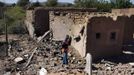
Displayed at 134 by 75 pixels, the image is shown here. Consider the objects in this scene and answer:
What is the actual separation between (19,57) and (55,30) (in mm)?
5863

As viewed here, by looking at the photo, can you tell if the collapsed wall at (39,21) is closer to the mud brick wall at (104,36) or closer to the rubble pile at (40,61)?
the rubble pile at (40,61)

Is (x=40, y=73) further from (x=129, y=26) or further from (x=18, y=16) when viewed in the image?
(x=18, y=16)

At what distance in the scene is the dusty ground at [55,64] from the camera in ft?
49.5

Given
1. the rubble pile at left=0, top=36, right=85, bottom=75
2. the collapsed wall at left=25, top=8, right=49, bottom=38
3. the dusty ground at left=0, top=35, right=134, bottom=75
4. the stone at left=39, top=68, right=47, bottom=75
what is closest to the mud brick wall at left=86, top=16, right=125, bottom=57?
the dusty ground at left=0, top=35, right=134, bottom=75

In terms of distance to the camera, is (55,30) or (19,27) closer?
(55,30)

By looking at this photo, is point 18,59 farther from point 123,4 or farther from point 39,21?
point 123,4

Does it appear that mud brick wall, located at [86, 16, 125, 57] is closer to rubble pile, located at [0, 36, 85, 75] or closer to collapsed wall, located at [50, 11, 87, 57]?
collapsed wall, located at [50, 11, 87, 57]

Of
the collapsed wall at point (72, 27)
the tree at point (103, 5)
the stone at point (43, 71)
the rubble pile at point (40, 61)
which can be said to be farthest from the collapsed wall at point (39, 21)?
the tree at point (103, 5)

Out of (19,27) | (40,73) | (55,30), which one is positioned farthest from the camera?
(19,27)

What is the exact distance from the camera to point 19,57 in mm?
17984

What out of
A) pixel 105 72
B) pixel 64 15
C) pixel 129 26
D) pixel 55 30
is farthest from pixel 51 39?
pixel 105 72

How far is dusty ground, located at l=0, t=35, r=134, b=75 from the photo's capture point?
1509cm

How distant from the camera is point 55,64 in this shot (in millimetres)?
16234

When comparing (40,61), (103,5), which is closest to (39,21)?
(40,61)
